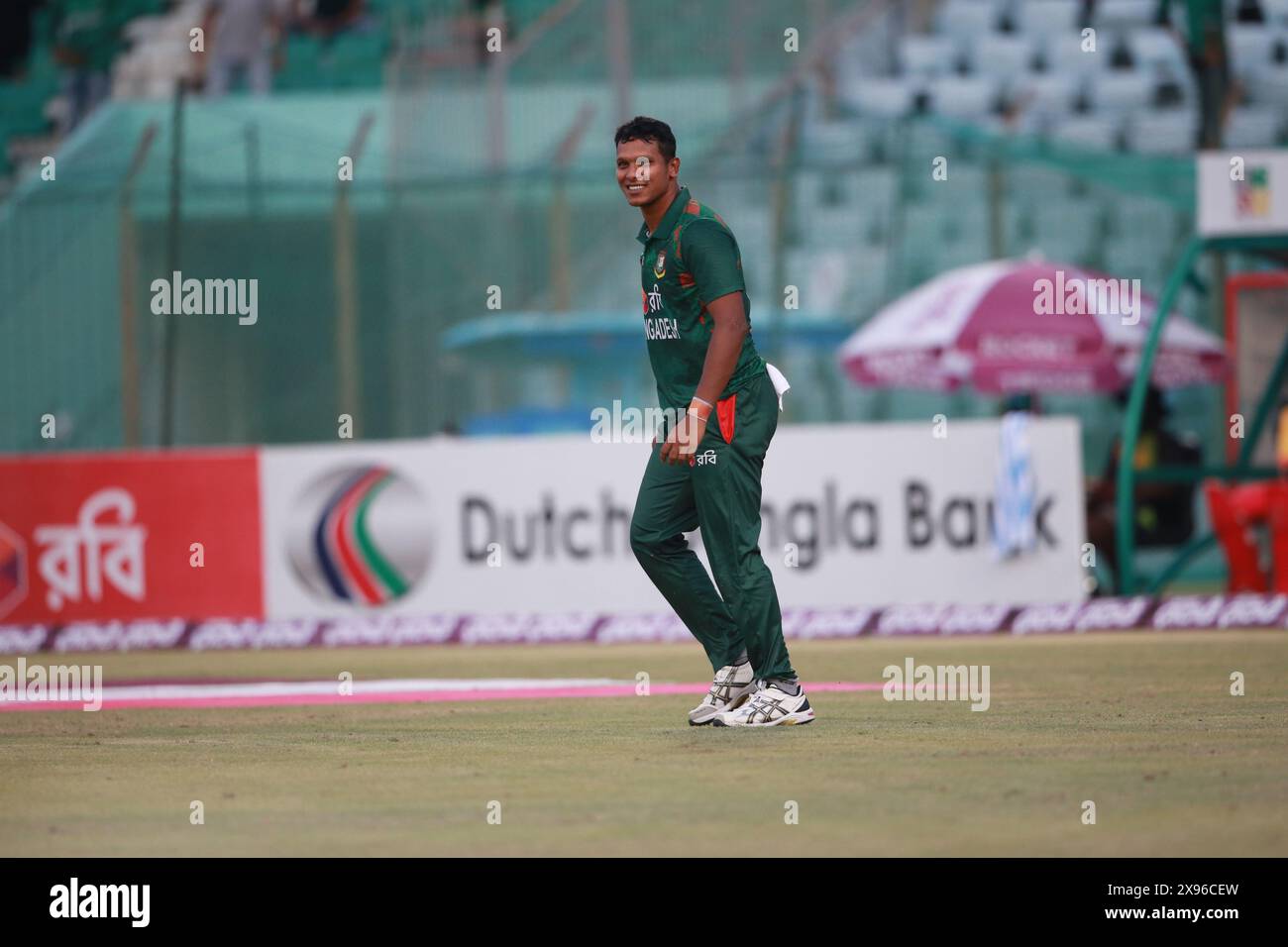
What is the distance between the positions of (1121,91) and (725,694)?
16.6m

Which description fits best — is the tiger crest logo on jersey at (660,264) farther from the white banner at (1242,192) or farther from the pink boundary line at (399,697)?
the white banner at (1242,192)

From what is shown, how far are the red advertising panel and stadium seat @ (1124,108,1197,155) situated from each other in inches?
430

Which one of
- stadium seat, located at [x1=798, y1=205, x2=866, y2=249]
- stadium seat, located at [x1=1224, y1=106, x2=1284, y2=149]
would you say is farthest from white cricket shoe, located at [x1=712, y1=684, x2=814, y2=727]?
stadium seat, located at [x1=1224, y1=106, x2=1284, y2=149]

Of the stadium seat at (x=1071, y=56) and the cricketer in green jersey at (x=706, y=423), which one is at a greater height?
the stadium seat at (x=1071, y=56)

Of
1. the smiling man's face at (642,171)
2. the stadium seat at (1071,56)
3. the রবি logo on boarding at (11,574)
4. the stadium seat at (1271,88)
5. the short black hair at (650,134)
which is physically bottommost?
the রবি logo on boarding at (11,574)

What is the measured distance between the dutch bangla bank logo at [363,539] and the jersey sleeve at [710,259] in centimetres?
808

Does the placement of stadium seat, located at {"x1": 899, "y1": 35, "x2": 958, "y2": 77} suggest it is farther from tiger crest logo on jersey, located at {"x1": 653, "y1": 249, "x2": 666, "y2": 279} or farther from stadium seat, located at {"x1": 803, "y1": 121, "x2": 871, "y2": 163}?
tiger crest logo on jersey, located at {"x1": 653, "y1": 249, "x2": 666, "y2": 279}

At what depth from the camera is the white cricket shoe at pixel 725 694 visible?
8070mm

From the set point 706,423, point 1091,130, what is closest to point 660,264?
point 706,423

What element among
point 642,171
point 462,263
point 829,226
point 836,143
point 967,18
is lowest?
point 642,171

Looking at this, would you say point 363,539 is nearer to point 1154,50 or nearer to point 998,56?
point 998,56

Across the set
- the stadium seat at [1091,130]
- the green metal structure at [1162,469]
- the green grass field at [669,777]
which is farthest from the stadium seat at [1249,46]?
the green grass field at [669,777]

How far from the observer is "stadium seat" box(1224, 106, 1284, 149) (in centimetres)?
2216

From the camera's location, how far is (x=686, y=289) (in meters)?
7.73
